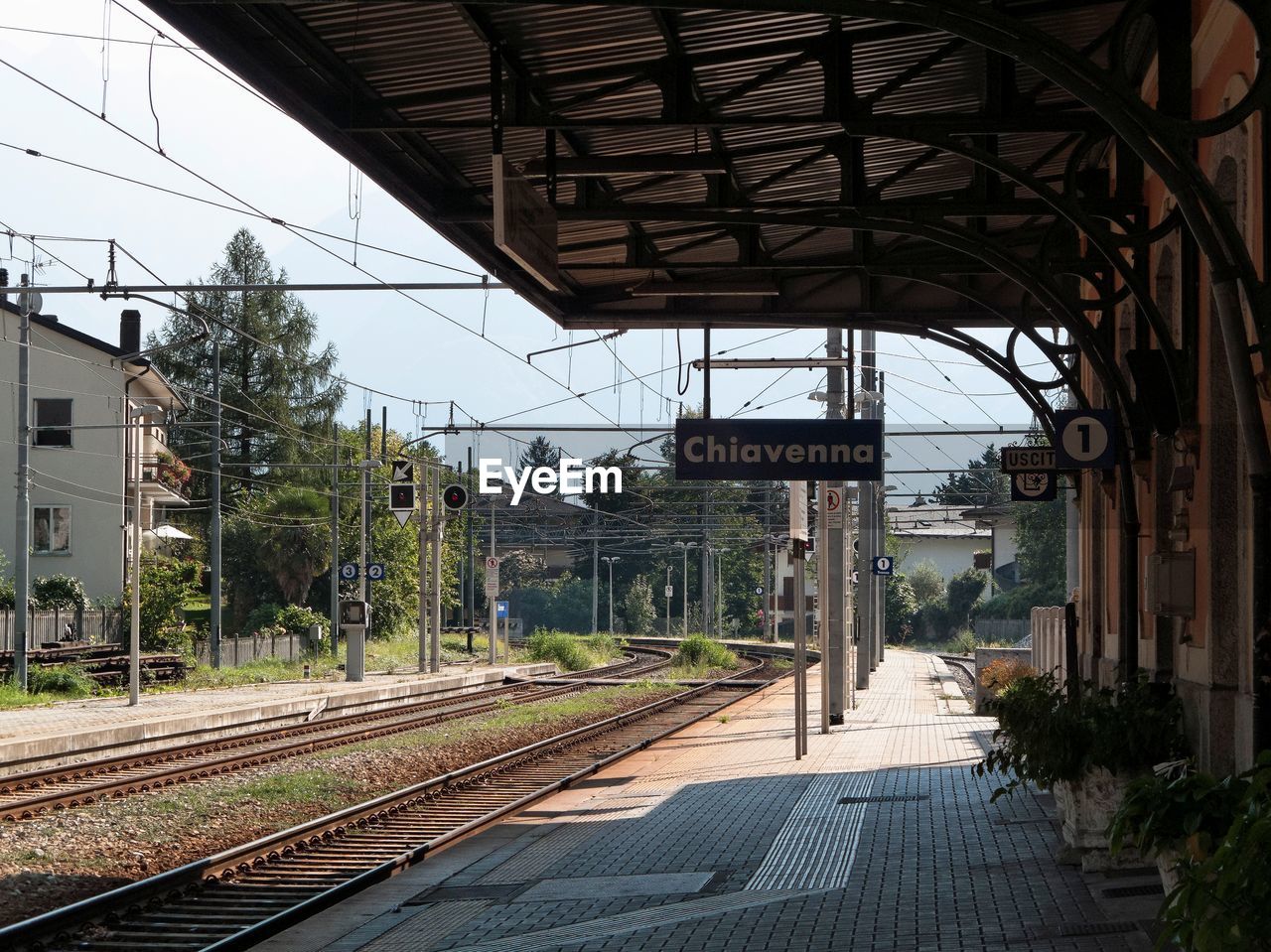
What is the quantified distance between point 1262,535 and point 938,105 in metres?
5.06

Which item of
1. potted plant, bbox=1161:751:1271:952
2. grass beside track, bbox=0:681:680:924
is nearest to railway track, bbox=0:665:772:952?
grass beside track, bbox=0:681:680:924

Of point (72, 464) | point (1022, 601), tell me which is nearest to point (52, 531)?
point (72, 464)

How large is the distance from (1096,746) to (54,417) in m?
42.2

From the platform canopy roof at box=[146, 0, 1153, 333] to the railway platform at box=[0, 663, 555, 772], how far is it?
33.1ft

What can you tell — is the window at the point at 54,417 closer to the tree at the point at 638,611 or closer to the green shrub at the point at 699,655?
the green shrub at the point at 699,655

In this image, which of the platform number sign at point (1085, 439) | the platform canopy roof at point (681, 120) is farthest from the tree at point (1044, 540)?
the platform number sign at point (1085, 439)

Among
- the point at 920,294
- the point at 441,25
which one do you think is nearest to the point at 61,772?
the point at 920,294

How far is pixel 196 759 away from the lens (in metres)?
19.4

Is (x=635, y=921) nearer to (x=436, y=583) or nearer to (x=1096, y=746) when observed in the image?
(x=1096, y=746)

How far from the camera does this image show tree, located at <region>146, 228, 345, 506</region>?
73375mm

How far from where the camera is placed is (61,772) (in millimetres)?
16891

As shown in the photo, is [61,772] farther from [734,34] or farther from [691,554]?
[691,554]

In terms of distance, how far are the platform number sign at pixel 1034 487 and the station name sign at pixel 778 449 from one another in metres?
1.97

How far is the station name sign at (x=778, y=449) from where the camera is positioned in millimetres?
13531
